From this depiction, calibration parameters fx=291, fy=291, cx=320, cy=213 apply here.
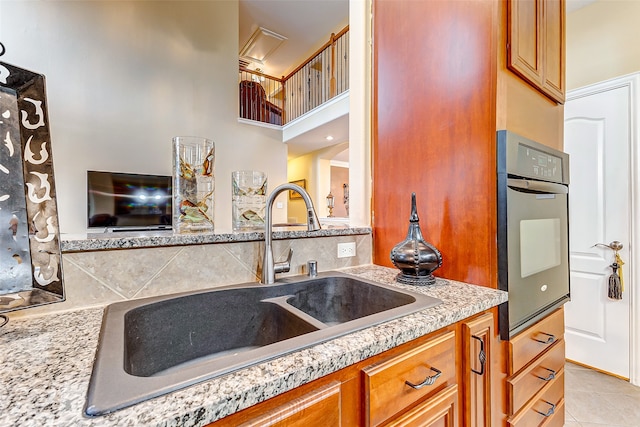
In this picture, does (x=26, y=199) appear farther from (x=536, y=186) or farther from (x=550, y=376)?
(x=550, y=376)

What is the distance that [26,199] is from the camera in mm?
646

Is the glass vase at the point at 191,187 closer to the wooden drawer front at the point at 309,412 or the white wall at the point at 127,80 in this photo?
the wooden drawer front at the point at 309,412

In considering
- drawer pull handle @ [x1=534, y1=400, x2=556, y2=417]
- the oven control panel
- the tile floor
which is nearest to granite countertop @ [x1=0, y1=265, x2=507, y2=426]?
the oven control panel

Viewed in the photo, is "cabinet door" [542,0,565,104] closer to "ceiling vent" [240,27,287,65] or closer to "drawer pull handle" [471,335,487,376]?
"drawer pull handle" [471,335,487,376]

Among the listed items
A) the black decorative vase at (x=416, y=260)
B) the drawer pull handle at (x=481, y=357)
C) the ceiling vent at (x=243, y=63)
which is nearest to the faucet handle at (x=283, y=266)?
the black decorative vase at (x=416, y=260)

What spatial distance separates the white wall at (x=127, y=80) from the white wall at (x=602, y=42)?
13.3ft

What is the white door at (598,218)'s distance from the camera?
1.96 meters

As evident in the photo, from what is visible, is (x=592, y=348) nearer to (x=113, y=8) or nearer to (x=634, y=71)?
(x=634, y=71)

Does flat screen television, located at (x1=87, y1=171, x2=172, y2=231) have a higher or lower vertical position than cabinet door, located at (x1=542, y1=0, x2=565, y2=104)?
lower

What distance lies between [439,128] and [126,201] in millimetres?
3674

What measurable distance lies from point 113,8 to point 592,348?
5.93m

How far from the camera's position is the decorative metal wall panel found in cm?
63

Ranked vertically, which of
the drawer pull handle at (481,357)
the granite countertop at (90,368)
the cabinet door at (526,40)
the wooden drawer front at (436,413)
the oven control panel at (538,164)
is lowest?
the wooden drawer front at (436,413)

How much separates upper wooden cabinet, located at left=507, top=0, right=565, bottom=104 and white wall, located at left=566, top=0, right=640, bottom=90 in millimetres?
1231
